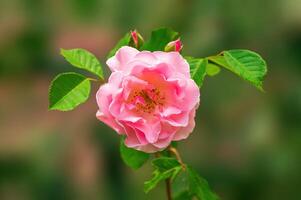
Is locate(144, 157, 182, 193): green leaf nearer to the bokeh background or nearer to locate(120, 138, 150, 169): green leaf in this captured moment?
locate(120, 138, 150, 169): green leaf

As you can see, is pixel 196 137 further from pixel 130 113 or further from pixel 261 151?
pixel 130 113

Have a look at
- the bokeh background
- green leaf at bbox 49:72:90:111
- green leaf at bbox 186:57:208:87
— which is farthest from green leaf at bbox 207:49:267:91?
the bokeh background

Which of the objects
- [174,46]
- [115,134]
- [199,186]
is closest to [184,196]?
[199,186]

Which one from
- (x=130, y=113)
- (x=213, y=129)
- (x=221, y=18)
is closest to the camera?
(x=130, y=113)

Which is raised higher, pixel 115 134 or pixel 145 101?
pixel 145 101

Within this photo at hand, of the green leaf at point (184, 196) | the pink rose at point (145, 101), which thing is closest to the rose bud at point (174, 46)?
the pink rose at point (145, 101)

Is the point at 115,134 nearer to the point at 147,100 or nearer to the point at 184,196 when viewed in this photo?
the point at 184,196

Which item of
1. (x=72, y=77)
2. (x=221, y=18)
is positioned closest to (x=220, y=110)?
(x=221, y=18)
